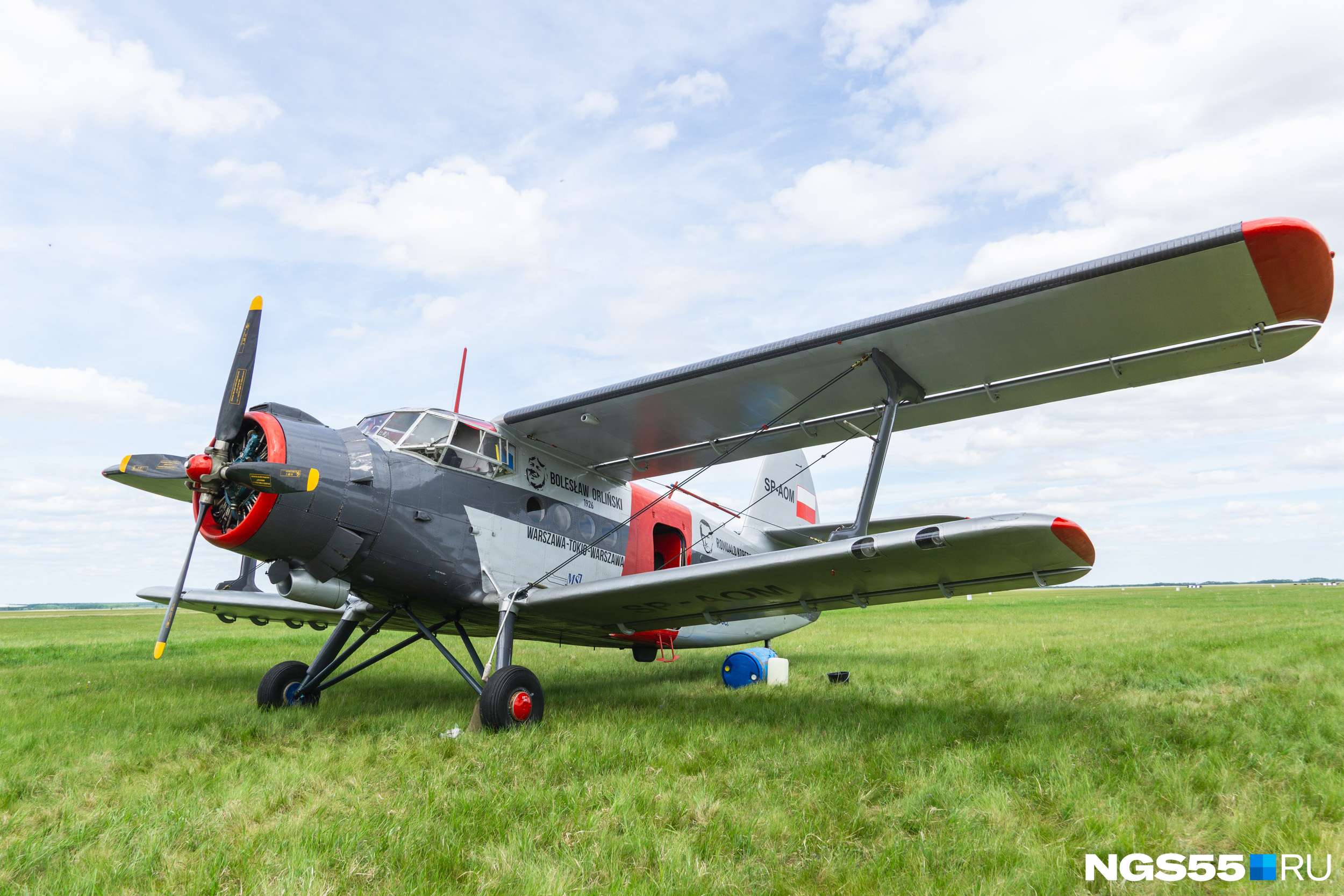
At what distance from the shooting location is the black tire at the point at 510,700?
5.74 metres

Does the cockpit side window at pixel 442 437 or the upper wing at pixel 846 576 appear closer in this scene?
the upper wing at pixel 846 576

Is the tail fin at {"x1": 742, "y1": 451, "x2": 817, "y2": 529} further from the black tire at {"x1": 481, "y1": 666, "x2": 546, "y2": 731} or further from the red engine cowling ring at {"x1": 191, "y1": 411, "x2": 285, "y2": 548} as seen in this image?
the red engine cowling ring at {"x1": 191, "y1": 411, "x2": 285, "y2": 548}

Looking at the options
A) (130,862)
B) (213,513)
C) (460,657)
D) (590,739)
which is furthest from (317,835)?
(460,657)

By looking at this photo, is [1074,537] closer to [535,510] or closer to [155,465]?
[535,510]

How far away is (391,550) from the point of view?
20.9 feet

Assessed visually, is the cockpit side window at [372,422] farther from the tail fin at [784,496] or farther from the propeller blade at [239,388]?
the tail fin at [784,496]

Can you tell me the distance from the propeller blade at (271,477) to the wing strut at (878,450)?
14.2 feet

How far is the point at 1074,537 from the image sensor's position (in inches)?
198

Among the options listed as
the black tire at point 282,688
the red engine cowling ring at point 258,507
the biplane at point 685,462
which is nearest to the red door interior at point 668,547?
the biplane at point 685,462

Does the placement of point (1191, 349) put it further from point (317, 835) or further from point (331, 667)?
point (331, 667)

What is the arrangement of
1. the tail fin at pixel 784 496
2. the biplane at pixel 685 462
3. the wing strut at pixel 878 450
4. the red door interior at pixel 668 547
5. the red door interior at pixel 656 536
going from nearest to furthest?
the biplane at pixel 685 462 < the wing strut at pixel 878 450 < the red door interior at pixel 656 536 < the red door interior at pixel 668 547 < the tail fin at pixel 784 496

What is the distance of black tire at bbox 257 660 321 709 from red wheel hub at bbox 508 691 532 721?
2.66 metres

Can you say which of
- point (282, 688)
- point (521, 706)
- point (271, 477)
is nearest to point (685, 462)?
point (521, 706)

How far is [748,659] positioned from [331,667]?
4819 millimetres
